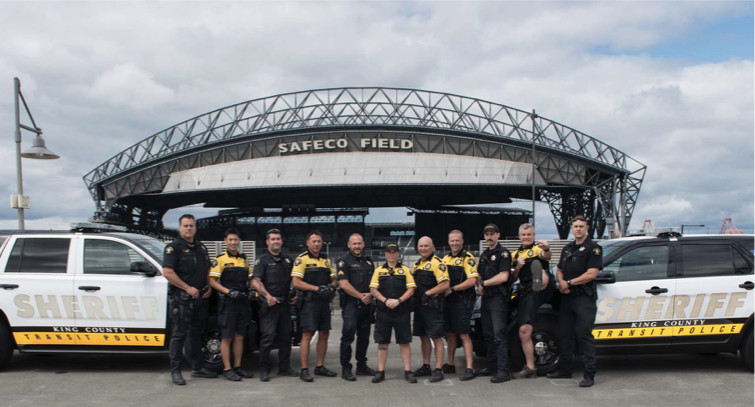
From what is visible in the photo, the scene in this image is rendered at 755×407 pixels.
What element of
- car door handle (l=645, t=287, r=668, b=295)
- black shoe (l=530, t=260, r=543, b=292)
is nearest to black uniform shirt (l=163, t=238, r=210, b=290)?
black shoe (l=530, t=260, r=543, b=292)

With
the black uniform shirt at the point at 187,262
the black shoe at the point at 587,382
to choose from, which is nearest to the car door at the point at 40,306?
the black uniform shirt at the point at 187,262

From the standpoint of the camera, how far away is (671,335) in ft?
20.6

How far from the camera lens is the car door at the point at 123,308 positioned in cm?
645

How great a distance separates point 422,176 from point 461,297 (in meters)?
32.3

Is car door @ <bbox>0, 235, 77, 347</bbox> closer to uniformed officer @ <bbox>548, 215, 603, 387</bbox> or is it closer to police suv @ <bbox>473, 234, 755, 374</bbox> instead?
police suv @ <bbox>473, 234, 755, 374</bbox>

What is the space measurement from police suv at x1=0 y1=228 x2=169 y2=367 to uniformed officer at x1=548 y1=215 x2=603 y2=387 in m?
4.98

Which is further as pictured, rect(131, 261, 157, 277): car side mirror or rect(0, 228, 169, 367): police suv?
rect(0, 228, 169, 367): police suv

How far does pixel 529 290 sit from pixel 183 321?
4215mm

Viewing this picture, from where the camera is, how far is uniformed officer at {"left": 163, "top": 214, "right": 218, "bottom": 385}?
20.0 feet

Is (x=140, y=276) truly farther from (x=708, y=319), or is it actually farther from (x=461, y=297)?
(x=708, y=319)

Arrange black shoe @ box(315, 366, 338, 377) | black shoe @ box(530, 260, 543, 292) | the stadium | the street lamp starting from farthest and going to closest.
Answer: the stadium, the street lamp, black shoe @ box(315, 366, 338, 377), black shoe @ box(530, 260, 543, 292)

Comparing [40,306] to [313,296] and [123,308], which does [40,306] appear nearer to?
[123,308]

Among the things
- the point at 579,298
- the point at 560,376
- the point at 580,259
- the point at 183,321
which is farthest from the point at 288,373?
the point at 580,259

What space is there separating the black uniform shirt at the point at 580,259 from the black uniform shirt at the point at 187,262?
174 inches
